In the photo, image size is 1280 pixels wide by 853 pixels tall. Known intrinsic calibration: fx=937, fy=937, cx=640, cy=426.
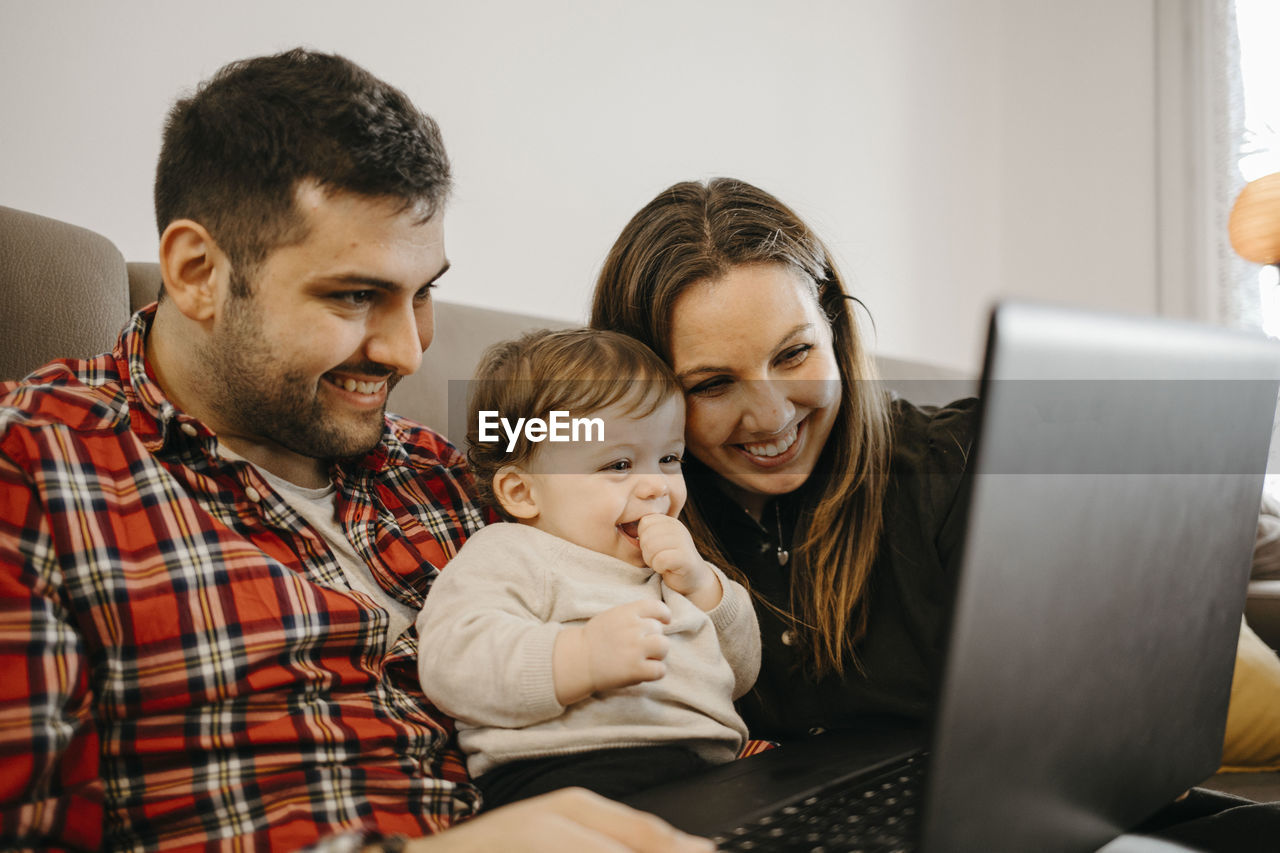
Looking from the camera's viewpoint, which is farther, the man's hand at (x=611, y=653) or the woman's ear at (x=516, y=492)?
the woman's ear at (x=516, y=492)

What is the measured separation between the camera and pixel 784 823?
69cm

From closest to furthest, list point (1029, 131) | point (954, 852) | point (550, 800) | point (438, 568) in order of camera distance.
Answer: point (954, 852) < point (550, 800) < point (438, 568) < point (1029, 131)

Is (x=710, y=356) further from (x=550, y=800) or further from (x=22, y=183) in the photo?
(x=22, y=183)

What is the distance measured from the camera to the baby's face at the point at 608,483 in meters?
0.99

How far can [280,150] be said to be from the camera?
2.97 ft

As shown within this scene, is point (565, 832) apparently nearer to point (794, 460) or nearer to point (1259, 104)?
point (794, 460)

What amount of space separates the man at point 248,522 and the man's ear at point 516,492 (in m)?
0.10

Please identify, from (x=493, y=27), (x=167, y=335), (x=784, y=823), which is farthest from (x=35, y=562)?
(x=493, y=27)

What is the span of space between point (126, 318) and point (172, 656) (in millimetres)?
542

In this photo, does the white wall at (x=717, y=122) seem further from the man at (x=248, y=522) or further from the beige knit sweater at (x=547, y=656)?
the beige knit sweater at (x=547, y=656)

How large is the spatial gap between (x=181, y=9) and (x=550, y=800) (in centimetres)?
134

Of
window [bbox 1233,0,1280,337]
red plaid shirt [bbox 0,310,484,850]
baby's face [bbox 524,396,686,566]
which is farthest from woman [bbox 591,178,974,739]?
window [bbox 1233,0,1280,337]

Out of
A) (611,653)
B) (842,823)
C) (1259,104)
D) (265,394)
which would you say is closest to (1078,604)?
(842,823)

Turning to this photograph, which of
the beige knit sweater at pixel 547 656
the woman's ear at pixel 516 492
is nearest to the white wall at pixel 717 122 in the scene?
the beige knit sweater at pixel 547 656
